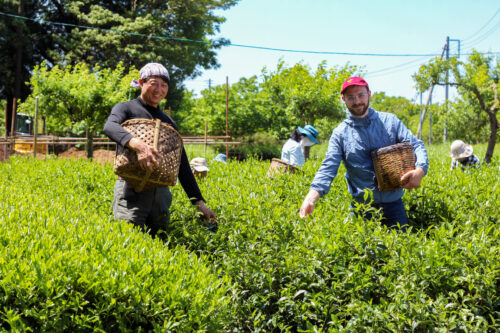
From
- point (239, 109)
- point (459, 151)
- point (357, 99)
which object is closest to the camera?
point (357, 99)

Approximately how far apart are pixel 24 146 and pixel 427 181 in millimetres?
24541

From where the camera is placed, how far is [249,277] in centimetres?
290

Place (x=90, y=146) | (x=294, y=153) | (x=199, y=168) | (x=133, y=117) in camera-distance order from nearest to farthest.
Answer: (x=133, y=117) → (x=199, y=168) → (x=294, y=153) → (x=90, y=146)

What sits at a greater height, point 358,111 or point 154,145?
point 358,111

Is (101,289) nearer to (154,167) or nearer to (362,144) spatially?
(154,167)

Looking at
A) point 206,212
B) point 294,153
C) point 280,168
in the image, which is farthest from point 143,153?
point 294,153

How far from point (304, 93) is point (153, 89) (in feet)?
74.4

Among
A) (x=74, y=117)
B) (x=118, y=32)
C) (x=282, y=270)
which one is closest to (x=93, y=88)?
(x=74, y=117)

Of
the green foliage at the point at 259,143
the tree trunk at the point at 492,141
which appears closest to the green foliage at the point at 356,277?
the tree trunk at the point at 492,141

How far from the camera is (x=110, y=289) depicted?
2.21m

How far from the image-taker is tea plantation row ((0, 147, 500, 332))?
216 centimetres

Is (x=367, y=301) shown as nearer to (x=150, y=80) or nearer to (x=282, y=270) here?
(x=282, y=270)

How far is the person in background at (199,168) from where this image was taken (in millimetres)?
6926

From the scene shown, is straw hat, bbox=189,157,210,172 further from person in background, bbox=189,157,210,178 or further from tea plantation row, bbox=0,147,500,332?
tea plantation row, bbox=0,147,500,332
